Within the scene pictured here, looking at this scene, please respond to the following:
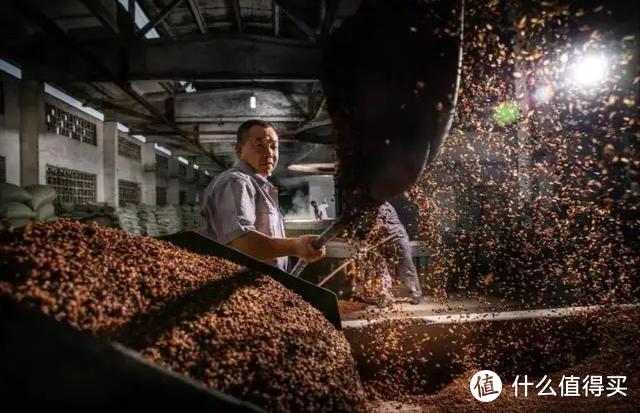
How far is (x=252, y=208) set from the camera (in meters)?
2.64

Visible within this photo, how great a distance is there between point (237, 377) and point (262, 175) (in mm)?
1994

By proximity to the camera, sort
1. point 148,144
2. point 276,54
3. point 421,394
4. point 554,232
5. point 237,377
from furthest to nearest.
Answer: point 148,144
point 276,54
point 554,232
point 421,394
point 237,377

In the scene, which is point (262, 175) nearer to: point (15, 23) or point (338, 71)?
point (338, 71)

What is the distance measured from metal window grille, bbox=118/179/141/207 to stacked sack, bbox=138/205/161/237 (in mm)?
1865

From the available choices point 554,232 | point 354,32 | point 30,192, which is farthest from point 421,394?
point 30,192

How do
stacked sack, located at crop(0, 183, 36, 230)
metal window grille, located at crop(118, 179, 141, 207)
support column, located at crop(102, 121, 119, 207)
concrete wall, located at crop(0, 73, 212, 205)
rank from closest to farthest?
1. stacked sack, located at crop(0, 183, 36, 230)
2. concrete wall, located at crop(0, 73, 212, 205)
3. support column, located at crop(102, 121, 119, 207)
4. metal window grille, located at crop(118, 179, 141, 207)

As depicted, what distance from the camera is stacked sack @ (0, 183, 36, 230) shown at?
17.1ft

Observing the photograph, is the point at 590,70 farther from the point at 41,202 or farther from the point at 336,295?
the point at 41,202

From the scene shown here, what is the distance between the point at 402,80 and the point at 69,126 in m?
10.4

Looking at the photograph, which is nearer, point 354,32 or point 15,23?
point 354,32

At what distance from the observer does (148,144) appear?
14.6 meters

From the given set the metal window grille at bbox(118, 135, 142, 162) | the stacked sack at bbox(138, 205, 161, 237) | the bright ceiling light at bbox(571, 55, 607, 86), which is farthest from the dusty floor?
the metal window grille at bbox(118, 135, 142, 162)

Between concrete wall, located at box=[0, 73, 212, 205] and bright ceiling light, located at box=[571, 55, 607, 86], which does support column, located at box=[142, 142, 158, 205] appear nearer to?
concrete wall, located at box=[0, 73, 212, 205]

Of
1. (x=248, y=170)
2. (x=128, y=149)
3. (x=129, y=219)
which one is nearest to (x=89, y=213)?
(x=129, y=219)
